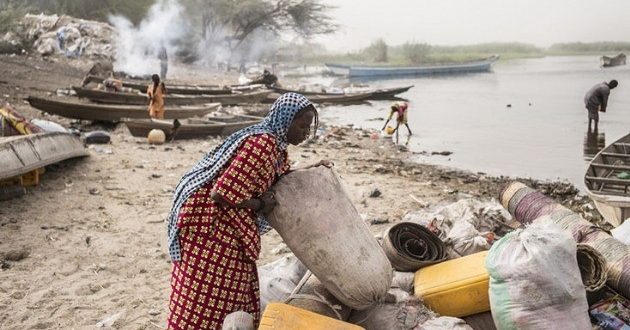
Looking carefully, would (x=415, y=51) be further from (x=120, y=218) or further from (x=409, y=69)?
(x=120, y=218)

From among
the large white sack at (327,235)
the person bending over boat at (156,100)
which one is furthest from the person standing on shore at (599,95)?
the large white sack at (327,235)

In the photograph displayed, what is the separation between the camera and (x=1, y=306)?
11.9 feet

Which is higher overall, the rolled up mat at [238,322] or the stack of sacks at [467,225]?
the rolled up mat at [238,322]

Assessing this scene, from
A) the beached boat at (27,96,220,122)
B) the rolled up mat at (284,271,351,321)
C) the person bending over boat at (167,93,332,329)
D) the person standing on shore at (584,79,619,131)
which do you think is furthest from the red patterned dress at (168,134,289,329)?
the person standing on shore at (584,79,619,131)

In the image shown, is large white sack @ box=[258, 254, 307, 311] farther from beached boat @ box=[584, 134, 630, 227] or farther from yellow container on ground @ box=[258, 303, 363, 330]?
beached boat @ box=[584, 134, 630, 227]

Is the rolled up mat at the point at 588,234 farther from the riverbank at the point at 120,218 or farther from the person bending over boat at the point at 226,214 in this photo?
the person bending over boat at the point at 226,214

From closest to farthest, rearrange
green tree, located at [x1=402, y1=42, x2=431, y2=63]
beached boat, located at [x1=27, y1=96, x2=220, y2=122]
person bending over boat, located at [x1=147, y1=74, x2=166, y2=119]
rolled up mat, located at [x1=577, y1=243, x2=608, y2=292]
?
rolled up mat, located at [x1=577, y1=243, x2=608, y2=292]
beached boat, located at [x1=27, y1=96, x2=220, y2=122]
person bending over boat, located at [x1=147, y1=74, x2=166, y2=119]
green tree, located at [x1=402, y1=42, x2=431, y2=63]

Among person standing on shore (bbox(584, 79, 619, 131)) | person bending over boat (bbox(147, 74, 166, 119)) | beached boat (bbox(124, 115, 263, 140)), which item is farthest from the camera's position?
Result: person standing on shore (bbox(584, 79, 619, 131))

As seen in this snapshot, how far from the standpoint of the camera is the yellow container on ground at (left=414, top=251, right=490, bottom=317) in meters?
2.53

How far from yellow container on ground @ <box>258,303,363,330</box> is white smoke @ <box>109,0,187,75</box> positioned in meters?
21.8

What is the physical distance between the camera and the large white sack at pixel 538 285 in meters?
2.29

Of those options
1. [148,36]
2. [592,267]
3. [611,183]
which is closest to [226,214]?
[592,267]

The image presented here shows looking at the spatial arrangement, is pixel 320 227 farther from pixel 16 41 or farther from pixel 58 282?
pixel 16 41

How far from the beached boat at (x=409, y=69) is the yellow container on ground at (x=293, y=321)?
3505cm
